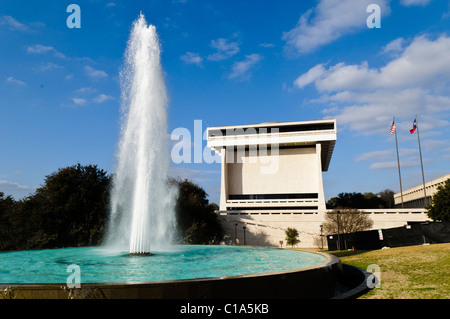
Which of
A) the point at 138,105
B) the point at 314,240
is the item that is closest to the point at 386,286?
the point at 138,105

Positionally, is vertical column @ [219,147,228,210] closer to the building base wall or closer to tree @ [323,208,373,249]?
the building base wall

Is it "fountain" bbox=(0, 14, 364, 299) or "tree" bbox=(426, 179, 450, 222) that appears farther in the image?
"tree" bbox=(426, 179, 450, 222)

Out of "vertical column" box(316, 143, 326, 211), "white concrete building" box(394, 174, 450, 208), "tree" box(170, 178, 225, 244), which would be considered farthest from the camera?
"white concrete building" box(394, 174, 450, 208)

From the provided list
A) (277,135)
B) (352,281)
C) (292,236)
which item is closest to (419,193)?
(277,135)

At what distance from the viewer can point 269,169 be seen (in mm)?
58969

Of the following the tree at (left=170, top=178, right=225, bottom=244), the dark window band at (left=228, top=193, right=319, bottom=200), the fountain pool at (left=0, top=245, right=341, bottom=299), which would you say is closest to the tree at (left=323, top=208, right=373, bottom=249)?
the dark window band at (left=228, top=193, right=319, bottom=200)

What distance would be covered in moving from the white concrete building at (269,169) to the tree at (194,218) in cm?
498

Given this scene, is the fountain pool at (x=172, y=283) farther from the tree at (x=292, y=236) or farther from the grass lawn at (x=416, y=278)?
the tree at (x=292, y=236)

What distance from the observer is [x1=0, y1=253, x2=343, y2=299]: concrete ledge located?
5.63m

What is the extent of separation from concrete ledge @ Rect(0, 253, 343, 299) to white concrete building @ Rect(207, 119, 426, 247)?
41666 mm

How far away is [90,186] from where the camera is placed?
3200 cm

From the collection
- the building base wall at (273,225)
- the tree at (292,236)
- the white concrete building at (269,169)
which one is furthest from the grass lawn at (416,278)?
the white concrete building at (269,169)
